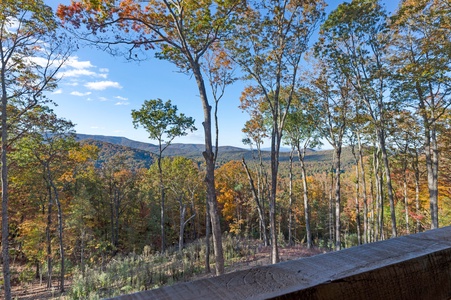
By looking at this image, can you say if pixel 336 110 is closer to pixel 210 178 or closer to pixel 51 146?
pixel 210 178

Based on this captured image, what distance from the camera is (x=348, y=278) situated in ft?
1.89

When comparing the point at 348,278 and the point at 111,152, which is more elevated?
the point at 111,152

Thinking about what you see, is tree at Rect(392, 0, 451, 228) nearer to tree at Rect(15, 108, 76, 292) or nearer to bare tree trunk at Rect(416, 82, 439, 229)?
bare tree trunk at Rect(416, 82, 439, 229)

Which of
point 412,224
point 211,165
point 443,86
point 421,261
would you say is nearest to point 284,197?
point 412,224

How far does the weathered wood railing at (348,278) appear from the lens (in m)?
0.53

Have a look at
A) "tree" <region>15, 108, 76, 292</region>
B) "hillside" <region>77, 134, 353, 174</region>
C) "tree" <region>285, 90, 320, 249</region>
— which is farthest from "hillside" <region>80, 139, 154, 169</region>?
"tree" <region>285, 90, 320, 249</region>

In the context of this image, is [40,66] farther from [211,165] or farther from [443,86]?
[443,86]

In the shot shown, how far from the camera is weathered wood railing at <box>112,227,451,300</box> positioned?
0.53 metres

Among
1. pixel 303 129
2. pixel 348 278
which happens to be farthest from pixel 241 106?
pixel 348 278

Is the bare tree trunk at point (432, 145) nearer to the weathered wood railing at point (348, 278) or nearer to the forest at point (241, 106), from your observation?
the forest at point (241, 106)

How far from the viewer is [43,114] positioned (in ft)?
35.1

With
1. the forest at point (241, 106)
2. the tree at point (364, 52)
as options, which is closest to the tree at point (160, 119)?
the forest at point (241, 106)

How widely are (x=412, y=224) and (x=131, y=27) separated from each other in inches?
938

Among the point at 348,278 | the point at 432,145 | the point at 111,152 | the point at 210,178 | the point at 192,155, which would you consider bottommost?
the point at 210,178
